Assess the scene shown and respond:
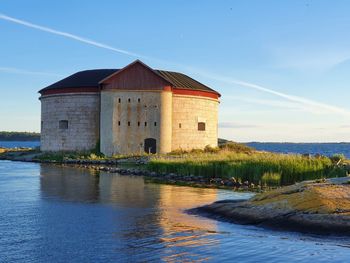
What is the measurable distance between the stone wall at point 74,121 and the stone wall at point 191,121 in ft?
25.4

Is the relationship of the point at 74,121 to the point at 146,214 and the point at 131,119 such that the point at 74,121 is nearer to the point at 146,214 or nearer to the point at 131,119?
the point at 131,119

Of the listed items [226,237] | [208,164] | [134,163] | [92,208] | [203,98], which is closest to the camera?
[226,237]

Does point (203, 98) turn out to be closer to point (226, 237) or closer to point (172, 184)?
point (172, 184)

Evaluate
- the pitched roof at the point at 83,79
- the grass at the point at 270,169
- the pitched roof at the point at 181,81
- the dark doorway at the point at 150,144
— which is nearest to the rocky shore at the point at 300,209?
the grass at the point at 270,169

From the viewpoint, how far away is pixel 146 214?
1620 centimetres

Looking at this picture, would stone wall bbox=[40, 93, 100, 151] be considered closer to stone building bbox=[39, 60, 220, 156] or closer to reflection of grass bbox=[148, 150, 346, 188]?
stone building bbox=[39, 60, 220, 156]

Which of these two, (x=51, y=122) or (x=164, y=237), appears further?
(x=51, y=122)

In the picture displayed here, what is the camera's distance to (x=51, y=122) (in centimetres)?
5200

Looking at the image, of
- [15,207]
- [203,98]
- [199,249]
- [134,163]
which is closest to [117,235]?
[199,249]

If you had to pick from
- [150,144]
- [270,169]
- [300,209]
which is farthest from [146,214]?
[150,144]

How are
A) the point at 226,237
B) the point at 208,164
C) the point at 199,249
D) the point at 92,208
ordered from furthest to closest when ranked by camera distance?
the point at 208,164
the point at 92,208
the point at 226,237
the point at 199,249

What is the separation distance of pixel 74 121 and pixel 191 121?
11521mm

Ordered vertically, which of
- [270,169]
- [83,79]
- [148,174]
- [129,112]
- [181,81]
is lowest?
[148,174]

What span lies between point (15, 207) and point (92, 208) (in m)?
2.63
